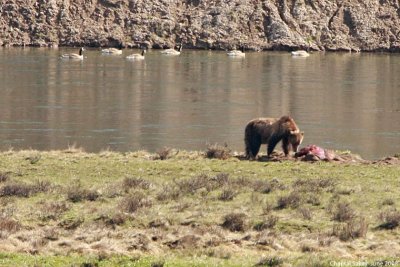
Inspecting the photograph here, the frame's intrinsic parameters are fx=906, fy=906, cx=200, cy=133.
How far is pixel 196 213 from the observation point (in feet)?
57.4

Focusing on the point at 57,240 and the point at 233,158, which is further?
the point at 233,158

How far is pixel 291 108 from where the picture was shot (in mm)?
48750

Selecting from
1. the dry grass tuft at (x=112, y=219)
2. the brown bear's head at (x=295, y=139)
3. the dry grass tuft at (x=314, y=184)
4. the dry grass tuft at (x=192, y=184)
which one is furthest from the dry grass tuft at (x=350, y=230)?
the brown bear's head at (x=295, y=139)

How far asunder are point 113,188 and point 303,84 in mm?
43883

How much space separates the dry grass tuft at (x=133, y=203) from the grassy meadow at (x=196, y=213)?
0.08 ft

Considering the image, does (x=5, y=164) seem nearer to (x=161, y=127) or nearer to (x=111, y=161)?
(x=111, y=161)

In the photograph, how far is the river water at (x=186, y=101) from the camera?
121 feet

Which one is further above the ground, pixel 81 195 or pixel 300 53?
pixel 300 53

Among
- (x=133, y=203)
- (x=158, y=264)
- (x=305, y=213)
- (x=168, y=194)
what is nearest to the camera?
(x=158, y=264)

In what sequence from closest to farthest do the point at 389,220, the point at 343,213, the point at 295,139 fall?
the point at 389,220
the point at 343,213
the point at 295,139

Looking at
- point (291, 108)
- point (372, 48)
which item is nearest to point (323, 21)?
point (372, 48)

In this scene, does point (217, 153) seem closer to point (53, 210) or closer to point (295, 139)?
point (295, 139)

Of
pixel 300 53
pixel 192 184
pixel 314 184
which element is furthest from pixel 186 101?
pixel 300 53

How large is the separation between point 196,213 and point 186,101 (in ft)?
112
